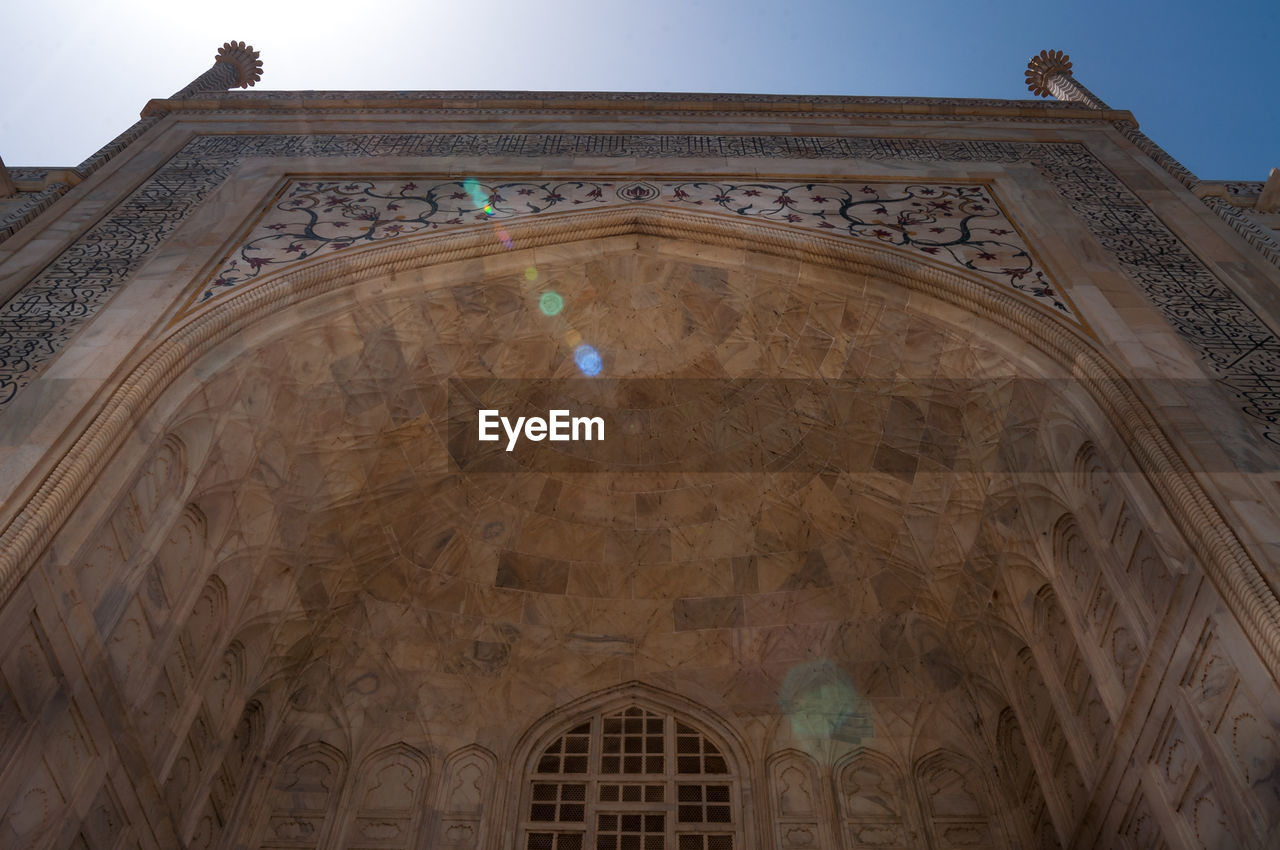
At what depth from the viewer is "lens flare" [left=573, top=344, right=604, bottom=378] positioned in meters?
6.55

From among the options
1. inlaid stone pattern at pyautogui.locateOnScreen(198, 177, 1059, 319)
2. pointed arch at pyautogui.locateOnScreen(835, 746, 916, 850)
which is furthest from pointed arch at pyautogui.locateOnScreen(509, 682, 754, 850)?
inlaid stone pattern at pyautogui.locateOnScreen(198, 177, 1059, 319)

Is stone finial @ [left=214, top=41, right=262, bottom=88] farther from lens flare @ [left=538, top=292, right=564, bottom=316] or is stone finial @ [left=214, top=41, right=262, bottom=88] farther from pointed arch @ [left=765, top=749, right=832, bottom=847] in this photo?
pointed arch @ [left=765, top=749, right=832, bottom=847]

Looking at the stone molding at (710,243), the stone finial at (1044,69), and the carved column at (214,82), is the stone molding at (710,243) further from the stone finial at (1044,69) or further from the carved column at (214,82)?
the stone finial at (1044,69)

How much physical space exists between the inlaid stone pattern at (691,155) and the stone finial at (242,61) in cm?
253

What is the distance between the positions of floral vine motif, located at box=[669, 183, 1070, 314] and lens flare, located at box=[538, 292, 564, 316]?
3.13 feet

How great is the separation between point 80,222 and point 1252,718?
6.31 meters

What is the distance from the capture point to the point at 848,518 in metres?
6.45

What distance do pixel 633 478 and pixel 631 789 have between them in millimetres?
1900

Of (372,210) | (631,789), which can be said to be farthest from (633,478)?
(372,210)

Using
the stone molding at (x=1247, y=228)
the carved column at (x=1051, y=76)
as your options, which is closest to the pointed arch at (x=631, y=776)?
the stone molding at (x=1247, y=228)

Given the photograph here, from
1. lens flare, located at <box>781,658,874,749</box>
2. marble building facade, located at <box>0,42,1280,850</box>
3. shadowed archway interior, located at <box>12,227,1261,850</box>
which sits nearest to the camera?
marble building facade, located at <box>0,42,1280,850</box>

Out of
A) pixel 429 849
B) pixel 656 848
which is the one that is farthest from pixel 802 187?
pixel 429 849

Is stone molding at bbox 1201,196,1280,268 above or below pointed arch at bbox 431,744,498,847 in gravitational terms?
above

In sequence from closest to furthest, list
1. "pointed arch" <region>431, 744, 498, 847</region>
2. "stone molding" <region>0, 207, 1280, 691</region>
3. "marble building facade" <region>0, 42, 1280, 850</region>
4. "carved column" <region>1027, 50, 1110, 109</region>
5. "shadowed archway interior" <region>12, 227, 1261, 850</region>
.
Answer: "stone molding" <region>0, 207, 1280, 691</region>
"marble building facade" <region>0, 42, 1280, 850</region>
"shadowed archway interior" <region>12, 227, 1261, 850</region>
"pointed arch" <region>431, 744, 498, 847</region>
"carved column" <region>1027, 50, 1110, 109</region>
